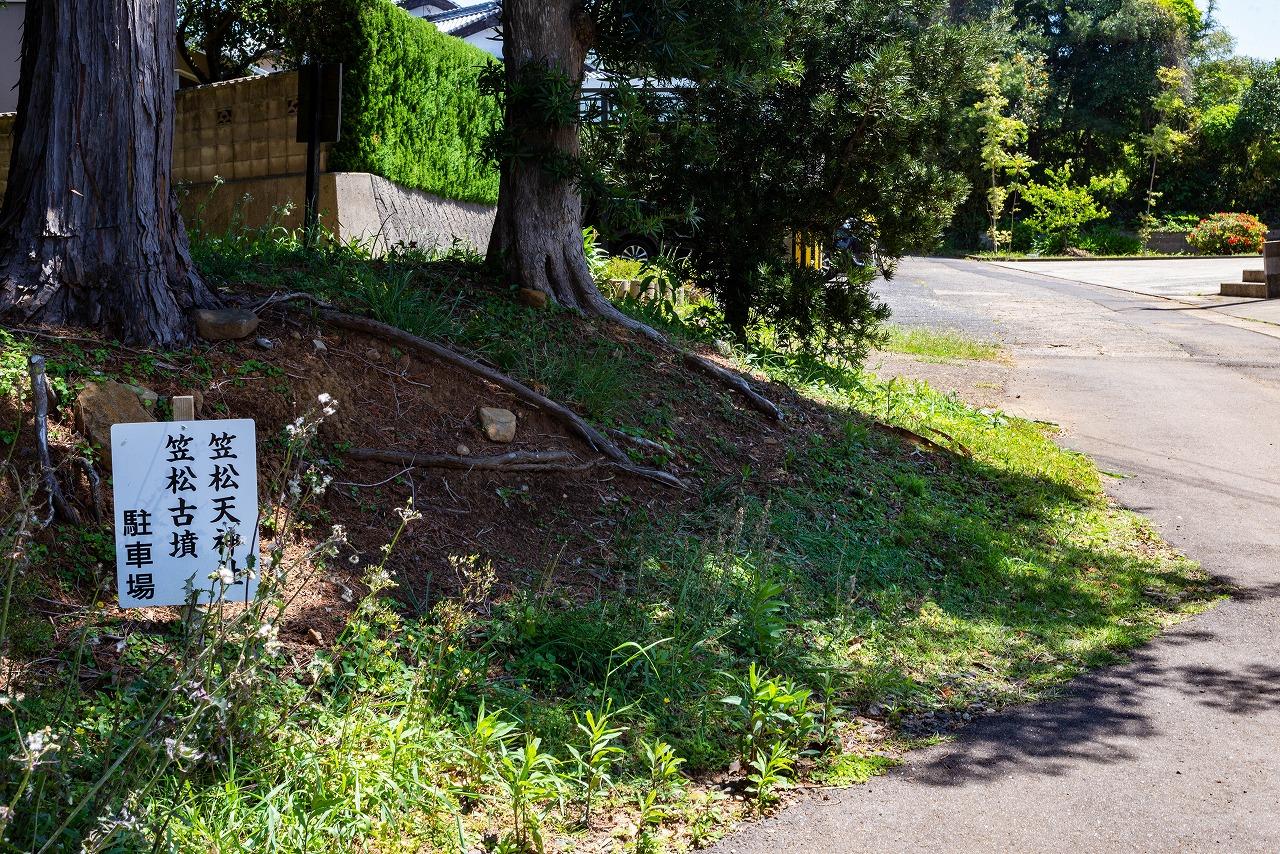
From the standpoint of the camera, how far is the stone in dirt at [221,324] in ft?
17.4

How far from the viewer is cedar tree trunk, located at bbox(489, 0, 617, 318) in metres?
7.42

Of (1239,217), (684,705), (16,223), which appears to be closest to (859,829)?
(684,705)

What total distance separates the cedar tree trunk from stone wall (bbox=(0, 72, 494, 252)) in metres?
3.66

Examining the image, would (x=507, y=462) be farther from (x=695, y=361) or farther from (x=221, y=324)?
(x=695, y=361)

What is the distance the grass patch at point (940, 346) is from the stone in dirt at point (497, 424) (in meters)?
9.27

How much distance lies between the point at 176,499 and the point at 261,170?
29.5ft

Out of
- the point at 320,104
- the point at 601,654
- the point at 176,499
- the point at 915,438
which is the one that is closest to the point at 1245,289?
the point at 915,438

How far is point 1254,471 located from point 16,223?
28.9 feet

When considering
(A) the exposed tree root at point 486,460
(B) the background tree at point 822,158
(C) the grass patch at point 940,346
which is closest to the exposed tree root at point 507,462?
(A) the exposed tree root at point 486,460

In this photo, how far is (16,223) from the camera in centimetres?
512

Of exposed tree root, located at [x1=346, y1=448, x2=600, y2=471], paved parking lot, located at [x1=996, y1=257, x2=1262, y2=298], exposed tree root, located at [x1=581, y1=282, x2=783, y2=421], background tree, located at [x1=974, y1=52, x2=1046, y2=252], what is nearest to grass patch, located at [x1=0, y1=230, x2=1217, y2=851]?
exposed tree root, located at [x1=346, y1=448, x2=600, y2=471]

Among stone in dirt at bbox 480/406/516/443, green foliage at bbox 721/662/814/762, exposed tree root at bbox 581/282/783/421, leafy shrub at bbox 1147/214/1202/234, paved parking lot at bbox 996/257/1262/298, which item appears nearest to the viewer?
green foliage at bbox 721/662/814/762

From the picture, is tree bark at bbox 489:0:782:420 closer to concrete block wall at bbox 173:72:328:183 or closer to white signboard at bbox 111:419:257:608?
white signboard at bbox 111:419:257:608

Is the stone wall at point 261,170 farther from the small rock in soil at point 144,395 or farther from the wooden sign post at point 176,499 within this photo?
the wooden sign post at point 176,499
